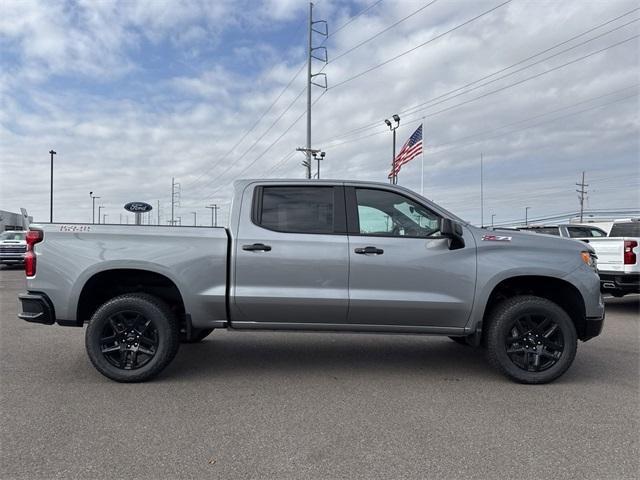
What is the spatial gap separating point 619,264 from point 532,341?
5.40 m

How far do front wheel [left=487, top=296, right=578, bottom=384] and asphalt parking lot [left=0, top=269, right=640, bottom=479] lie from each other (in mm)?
182

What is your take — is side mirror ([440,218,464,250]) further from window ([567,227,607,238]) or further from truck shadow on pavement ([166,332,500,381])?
window ([567,227,607,238])

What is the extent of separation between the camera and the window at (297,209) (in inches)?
191

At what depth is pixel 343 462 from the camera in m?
3.09

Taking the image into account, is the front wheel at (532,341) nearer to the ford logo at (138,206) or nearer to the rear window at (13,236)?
the ford logo at (138,206)

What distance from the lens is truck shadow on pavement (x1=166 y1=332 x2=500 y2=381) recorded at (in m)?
5.14

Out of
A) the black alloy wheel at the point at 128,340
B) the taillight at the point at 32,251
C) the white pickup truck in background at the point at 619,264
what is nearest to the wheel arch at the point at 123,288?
the black alloy wheel at the point at 128,340

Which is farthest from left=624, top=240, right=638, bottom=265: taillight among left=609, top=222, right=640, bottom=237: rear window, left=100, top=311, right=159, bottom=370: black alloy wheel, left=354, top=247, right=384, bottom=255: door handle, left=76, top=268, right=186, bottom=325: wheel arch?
left=100, top=311, right=159, bottom=370: black alloy wheel

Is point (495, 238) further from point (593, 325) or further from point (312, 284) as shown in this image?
point (312, 284)

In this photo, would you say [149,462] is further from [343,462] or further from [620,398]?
[620,398]

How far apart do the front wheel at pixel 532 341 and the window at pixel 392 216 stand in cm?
112

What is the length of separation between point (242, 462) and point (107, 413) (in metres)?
1.46

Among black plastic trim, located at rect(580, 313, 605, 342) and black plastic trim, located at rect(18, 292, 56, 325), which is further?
black plastic trim, located at rect(580, 313, 605, 342)

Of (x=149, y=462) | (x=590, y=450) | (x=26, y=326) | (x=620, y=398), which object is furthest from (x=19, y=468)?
(x=26, y=326)
